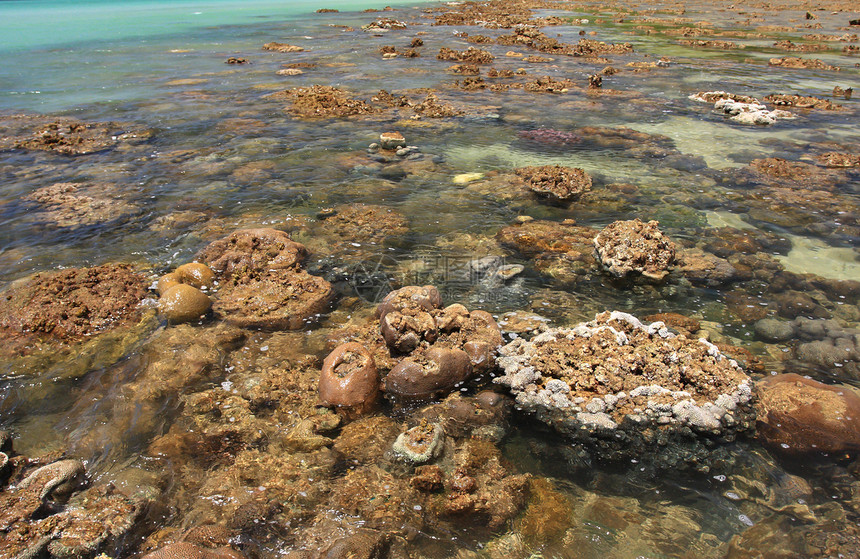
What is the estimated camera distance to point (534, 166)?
1183cm

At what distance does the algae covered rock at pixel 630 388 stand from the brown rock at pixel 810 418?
222 mm

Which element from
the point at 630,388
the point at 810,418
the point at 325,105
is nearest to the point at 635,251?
the point at 630,388

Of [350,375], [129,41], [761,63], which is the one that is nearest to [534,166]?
[350,375]

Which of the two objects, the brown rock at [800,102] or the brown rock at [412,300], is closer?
the brown rock at [412,300]

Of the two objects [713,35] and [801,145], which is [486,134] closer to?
[801,145]

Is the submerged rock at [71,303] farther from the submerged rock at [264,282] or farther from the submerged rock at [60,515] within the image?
the submerged rock at [60,515]

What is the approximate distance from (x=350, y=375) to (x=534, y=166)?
8.25 m

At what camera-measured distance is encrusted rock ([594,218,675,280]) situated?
7613mm

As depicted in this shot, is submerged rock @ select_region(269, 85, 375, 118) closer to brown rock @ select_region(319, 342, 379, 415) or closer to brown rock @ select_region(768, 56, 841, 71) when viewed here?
brown rock @ select_region(319, 342, 379, 415)

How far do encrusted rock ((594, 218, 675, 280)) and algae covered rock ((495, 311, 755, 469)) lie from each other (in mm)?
1812

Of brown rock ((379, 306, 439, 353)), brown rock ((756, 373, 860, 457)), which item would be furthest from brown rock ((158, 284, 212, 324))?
brown rock ((756, 373, 860, 457))

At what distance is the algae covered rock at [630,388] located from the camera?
4.91 metres

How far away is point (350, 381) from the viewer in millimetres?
5375

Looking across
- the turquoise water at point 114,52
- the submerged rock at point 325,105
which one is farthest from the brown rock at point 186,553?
the turquoise water at point 114,52
